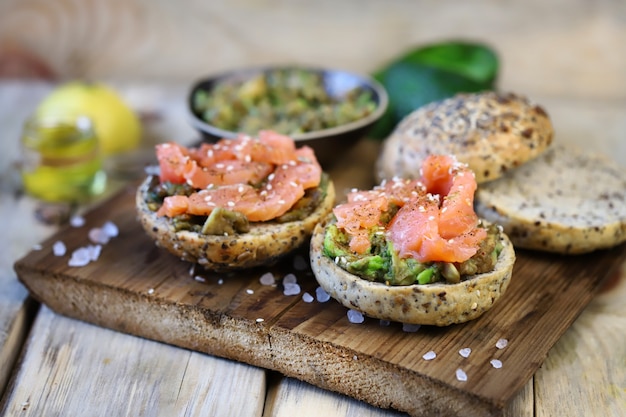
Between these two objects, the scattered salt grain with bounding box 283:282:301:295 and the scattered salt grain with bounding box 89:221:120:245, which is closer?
the scattered salt grain with bounding box 283:282:301:295

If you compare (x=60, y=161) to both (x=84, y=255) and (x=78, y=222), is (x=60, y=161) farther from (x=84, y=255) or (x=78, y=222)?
(x=84, y=255)

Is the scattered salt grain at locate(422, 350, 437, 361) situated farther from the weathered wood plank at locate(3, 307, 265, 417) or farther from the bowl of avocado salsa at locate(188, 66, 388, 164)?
the bowl of avocado salsa at locate(188, 66, 388, 164)

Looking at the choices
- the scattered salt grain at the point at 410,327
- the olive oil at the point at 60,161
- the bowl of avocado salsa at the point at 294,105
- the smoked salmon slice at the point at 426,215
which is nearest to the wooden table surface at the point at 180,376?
the scattered salt grain at the point at 410,327

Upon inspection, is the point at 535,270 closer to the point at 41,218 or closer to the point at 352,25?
the point at 41,218

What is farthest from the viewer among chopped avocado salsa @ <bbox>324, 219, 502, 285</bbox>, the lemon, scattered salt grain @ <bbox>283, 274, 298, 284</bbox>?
the lemon

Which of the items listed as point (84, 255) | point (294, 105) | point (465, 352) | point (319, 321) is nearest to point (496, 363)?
point (465, 352)

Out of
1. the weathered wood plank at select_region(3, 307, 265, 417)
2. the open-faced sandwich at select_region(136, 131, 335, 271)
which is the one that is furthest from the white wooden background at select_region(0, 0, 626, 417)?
the open-faced sandwich at select_region(136, 131, 335, 271)
